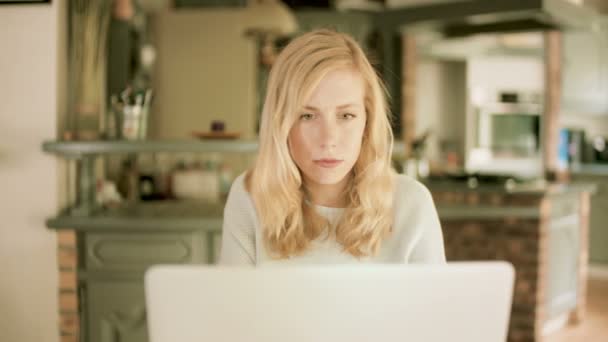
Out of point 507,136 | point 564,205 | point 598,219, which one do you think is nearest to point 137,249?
point 564,205

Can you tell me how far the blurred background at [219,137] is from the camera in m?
2.58

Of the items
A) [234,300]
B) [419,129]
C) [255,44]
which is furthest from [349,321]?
[419,129]

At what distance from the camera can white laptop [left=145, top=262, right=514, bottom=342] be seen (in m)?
0.73

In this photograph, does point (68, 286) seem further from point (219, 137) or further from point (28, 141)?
Answer: point (219, 137)

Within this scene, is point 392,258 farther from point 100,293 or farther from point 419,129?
point 419,129

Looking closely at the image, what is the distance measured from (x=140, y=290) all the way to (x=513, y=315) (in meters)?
2.32

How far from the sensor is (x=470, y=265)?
76 cm

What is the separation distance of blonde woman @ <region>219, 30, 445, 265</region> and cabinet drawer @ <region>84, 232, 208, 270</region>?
3.98 feet

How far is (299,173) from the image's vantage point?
1418 millimetres

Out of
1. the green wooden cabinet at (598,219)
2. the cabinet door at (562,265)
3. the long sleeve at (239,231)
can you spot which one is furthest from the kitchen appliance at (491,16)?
the green wooden cabinet at (598,219)

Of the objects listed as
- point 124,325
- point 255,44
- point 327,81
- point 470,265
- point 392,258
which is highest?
point 255,44

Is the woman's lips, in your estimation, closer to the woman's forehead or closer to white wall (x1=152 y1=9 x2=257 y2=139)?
the woman's forehead

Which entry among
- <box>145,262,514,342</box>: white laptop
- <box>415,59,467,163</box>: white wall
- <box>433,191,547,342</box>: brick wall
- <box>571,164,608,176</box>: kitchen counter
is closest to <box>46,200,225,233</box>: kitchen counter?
<box>433,191,547,342</box>: brick wall

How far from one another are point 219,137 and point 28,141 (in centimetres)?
75
